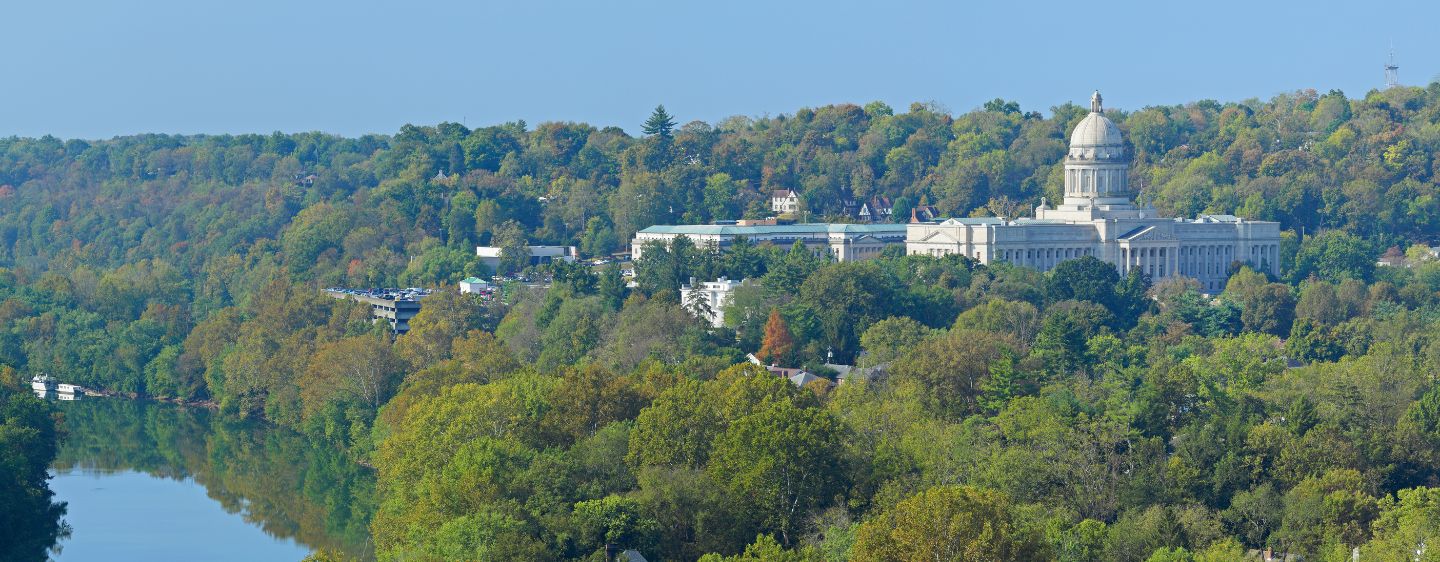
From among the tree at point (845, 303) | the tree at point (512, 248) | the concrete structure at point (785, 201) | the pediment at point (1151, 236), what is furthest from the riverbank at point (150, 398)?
the concrete structure at point (785, 201)

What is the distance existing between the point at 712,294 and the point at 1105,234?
65.5 ft

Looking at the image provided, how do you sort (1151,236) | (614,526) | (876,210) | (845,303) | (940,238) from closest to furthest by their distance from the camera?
(614,526), (845,303), (940,238), (1151,236), (876,210)

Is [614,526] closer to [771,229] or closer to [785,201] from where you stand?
[771,229]

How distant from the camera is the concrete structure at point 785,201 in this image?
10425 centimetres

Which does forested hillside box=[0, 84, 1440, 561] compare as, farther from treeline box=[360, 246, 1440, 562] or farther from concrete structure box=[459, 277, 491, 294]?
concrete structure box=[459, 277, 491, 294]

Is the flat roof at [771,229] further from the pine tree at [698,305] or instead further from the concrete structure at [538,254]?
the pine tree at [698,305]

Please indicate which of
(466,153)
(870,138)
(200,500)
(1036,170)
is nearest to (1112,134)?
(1036,170)

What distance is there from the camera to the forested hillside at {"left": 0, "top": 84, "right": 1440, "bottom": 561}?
1607 inches

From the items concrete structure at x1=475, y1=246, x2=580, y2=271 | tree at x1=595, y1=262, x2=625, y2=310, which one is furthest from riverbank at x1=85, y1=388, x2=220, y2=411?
concrete structure at x1=475, y1=246, x2=580, y2=271

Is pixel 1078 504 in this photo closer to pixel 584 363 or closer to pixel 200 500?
pixel 584 363

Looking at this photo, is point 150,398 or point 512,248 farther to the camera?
point 512,248

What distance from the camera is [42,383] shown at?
7456 cm

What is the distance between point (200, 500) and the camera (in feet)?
184

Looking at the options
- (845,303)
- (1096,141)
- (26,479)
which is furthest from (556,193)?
(26,479)
